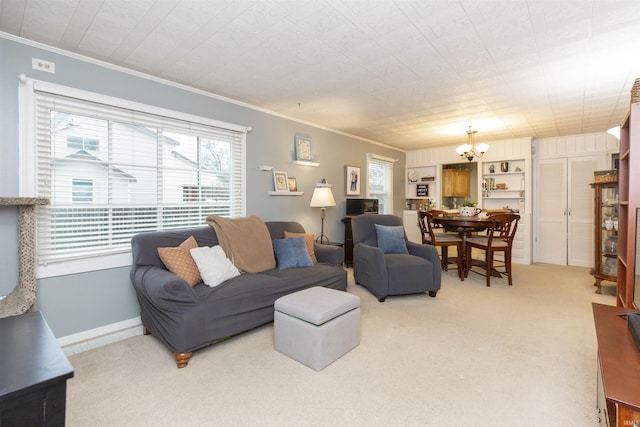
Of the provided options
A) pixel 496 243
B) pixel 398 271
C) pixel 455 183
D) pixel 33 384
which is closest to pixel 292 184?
pixel 398 271

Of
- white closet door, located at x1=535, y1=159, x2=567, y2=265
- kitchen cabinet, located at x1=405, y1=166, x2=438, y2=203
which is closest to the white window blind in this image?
kitchen cabinet, located at x1=405, y1=166, x2=438, y2=203

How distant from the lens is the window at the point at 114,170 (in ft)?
7.92

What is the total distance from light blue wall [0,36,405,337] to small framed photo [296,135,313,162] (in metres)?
0.12

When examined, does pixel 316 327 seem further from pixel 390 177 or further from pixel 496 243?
pixel 390 177

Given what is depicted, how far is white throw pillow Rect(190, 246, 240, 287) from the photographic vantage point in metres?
2.58

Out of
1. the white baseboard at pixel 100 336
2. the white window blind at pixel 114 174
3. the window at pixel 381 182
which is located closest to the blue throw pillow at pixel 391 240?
the window at pixel 381 182

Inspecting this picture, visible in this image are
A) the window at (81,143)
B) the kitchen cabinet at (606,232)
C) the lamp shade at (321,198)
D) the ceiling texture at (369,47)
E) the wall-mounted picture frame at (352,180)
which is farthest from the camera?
the wall-mounted picture frame at (352,180)

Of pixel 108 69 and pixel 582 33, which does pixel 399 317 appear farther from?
pixel 108 69

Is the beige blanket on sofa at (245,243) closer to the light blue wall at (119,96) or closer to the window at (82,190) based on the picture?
the light blue wall at (119,96)

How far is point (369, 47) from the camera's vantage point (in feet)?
7.80

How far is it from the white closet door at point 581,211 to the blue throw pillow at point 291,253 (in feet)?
16.6

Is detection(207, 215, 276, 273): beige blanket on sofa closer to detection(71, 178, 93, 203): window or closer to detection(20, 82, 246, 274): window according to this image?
detection(20, 82, 246, 274): window

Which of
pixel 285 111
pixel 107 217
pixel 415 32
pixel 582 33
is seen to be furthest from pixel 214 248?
pixel 582 33

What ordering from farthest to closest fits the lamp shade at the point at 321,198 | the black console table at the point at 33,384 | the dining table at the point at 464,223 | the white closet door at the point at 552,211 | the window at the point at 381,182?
the window at the point at 381,182
the white closet door at the point at 552,211
the lamp shade at the point at 321,198
the dining table at the point at 464,223
the black console table at the point at 33,384
